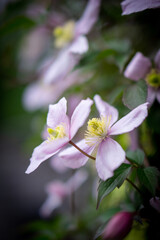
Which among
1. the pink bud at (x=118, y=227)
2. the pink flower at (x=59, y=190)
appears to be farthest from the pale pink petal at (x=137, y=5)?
the pink flower at (x=59, y=190)

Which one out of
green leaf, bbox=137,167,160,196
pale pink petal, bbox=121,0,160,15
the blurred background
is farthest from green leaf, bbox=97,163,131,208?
pale pink petal, bbox=121,0,160,15

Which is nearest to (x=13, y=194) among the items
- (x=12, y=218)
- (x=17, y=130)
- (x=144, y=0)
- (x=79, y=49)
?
(x=12, y=218)

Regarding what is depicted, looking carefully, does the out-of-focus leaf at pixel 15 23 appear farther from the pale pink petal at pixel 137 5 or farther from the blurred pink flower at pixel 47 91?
the pale pink petal at pixel 137 5

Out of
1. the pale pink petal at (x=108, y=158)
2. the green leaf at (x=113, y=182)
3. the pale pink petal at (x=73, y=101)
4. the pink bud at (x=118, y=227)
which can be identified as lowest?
the pink bud at (x=118, y=227)

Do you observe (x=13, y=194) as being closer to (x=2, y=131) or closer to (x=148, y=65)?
(x=2, y=131)

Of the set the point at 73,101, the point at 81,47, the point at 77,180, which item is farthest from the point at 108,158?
the point at 77,180

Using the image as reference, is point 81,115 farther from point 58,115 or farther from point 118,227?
point 118,227
